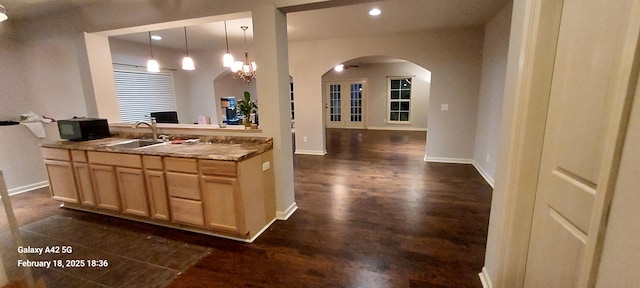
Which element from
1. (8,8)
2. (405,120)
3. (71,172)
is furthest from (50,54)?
(405,120)

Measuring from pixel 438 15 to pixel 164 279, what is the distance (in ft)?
15.0

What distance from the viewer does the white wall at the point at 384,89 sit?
927cm

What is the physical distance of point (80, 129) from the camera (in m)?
3.14

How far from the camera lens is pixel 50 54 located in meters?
3.93

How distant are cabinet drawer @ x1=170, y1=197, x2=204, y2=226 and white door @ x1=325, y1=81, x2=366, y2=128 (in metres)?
8.39

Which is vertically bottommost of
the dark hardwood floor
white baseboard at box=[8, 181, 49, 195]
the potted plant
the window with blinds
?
the dark hardwood floor

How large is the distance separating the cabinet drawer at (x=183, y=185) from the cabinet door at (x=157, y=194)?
97mm

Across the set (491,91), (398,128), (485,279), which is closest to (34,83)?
(485,279)

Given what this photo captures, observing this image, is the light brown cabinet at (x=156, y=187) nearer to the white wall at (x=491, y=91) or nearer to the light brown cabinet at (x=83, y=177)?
the light brown cabinet at (x=83, y=177)

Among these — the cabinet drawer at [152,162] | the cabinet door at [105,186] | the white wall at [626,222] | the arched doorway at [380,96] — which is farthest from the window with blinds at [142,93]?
the white wall at [626,222]

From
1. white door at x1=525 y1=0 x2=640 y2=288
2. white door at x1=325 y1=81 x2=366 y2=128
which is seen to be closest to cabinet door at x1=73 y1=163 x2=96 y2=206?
white door at x1=525 y1=0 x2=640 y2=288

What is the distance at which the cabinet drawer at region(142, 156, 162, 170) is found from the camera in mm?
2466

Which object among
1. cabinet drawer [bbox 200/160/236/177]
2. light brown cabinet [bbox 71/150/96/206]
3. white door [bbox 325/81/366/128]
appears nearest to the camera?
cabinet drawer [bbox 200/160/236/177]

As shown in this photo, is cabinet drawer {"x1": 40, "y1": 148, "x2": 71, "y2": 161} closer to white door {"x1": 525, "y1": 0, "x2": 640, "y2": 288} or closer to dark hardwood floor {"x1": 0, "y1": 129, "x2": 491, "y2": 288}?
dark hardwood floor {"x1": 0, "y1": 129, "x2": 491, "y2": 288}
